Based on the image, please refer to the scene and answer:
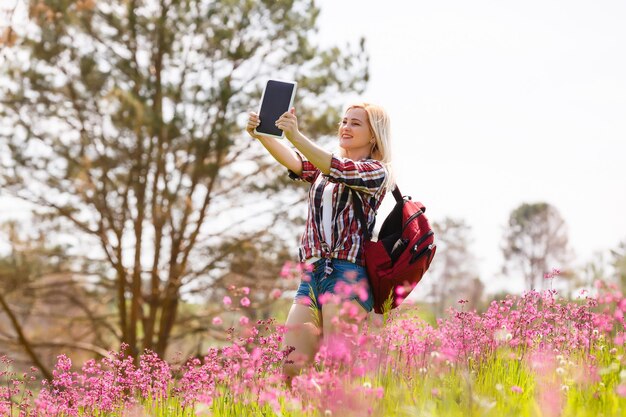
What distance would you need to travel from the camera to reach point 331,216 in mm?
3617

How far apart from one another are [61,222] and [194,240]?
2.45 m

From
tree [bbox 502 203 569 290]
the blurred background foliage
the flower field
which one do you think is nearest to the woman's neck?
the flower field

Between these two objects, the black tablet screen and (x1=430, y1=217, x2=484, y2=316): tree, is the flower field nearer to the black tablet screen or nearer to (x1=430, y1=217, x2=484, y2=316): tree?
the black tablet screen

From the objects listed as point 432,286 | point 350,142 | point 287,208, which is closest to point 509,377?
point 350,142

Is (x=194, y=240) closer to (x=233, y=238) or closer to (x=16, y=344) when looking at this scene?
(x=233, y=238)

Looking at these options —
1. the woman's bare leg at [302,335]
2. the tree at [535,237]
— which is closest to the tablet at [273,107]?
the woman's bare leg at [302,335]

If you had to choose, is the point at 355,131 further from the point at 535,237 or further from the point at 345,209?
the point at 535,237

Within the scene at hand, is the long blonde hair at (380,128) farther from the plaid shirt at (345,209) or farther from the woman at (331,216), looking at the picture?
the plaid shirt at (345,209)

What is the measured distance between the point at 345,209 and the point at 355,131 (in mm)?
476

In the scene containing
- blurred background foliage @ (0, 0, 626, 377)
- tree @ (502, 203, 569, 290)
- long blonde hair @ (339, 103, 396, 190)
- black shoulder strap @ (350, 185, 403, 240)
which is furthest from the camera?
tree @ (502, 203, 569, 290)

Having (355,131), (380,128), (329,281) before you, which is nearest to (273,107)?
(355,131)

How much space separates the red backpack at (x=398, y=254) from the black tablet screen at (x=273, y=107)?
1.79 ft

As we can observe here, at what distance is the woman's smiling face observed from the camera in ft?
12.6

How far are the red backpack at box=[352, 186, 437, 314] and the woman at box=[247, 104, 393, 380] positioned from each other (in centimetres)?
5
